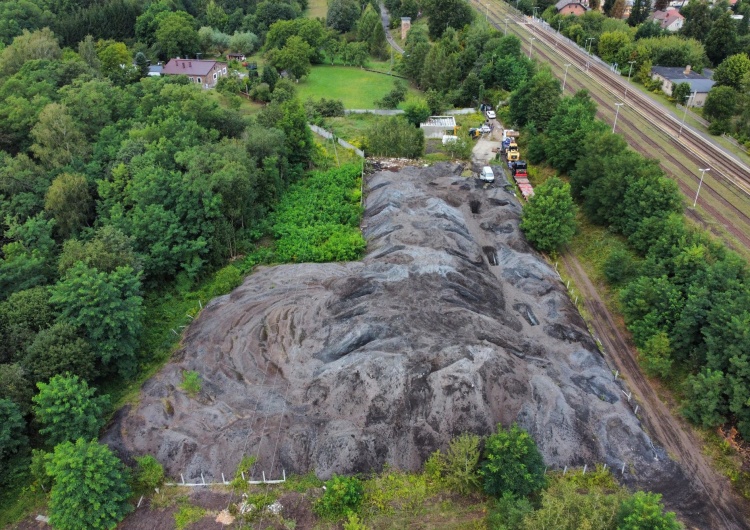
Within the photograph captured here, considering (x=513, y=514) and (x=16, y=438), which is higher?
(x=513, y=514)

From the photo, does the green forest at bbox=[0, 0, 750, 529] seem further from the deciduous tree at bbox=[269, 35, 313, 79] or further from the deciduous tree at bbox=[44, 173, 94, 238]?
the deciduous tree at bbox=[269, 35, 313, 79]

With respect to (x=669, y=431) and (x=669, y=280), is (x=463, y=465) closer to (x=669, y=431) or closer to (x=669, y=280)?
(x=669, y=431)

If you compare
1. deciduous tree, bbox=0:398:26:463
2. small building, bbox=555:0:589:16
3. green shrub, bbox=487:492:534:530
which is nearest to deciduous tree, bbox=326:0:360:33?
small building, bbox=555:0:589:16

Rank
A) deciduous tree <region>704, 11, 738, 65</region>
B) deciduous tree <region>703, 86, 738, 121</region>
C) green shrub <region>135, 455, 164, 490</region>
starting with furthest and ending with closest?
deciduous tree <region>704, 11, 738, 65</region>
deciduous tree <region>703, 86, 738, 121</region>
green shrub <region>135, 455, 164, 490</region>

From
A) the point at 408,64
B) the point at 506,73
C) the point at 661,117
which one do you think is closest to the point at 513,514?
the point at 661,117

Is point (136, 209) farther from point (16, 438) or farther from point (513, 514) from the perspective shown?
point (513, 514)
